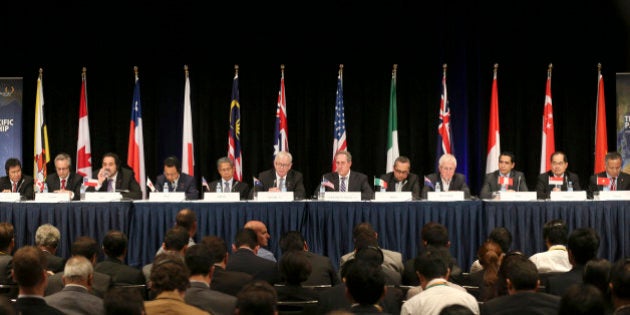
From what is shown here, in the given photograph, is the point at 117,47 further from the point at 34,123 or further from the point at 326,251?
the point at 326,251

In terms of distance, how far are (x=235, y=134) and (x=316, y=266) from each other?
20.8 feet

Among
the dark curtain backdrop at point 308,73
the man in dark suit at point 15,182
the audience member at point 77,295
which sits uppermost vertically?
the dark curtain backdrop at point 308,73

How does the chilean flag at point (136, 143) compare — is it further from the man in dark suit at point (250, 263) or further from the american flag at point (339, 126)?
the man in dark suit at point (250, 263)

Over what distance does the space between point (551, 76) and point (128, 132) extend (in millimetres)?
6320

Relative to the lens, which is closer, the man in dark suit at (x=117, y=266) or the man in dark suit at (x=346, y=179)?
the man in dark suit at (x=117, y=266)

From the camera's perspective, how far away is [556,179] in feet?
37.2

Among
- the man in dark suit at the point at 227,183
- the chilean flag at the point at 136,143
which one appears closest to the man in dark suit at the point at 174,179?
the man in dark suit at the point at 227,183

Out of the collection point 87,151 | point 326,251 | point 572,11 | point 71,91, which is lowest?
point 326,251

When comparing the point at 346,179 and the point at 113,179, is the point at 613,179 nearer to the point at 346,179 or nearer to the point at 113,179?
the point at 346,179

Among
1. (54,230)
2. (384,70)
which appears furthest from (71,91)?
(54,230)

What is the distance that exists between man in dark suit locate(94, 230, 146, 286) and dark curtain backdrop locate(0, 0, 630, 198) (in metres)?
6.97

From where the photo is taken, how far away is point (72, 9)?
14352 millimetres

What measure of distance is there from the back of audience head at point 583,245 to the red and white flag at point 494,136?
6723mm

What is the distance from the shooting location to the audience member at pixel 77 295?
556 centimetres
